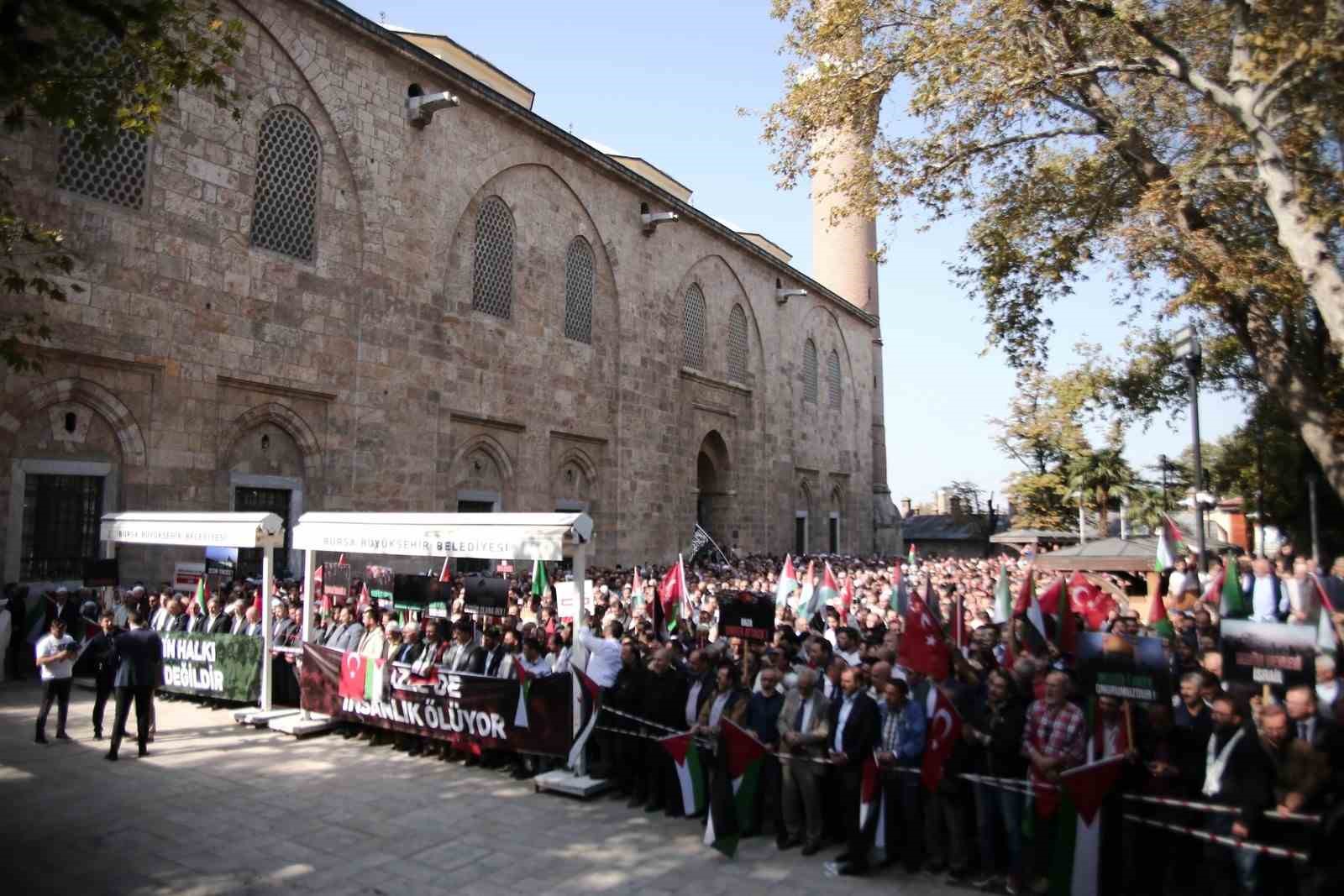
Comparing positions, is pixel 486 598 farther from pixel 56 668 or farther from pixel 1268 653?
pixel 1268 653

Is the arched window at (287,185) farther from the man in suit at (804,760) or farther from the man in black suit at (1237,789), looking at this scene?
the man in black suit at (1237,789)

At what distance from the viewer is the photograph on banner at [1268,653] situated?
6164mm

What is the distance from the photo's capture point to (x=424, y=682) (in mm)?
9117

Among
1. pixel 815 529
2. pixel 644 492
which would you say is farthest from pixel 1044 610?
pixel 815 529

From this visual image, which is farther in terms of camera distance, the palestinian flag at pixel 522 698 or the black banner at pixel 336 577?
the black banner at pixel 336 577

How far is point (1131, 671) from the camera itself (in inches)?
232

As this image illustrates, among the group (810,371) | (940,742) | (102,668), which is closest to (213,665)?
(102,668)

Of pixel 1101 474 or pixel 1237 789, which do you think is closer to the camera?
pixel 1237 789

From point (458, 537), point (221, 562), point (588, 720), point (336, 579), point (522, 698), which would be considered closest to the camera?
point (588, 720)

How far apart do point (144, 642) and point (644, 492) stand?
18.1 metres

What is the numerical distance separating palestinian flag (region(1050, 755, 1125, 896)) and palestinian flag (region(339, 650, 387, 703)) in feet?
21.8

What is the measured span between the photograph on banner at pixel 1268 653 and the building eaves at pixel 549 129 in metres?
17.8

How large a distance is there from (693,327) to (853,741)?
80.2 ft

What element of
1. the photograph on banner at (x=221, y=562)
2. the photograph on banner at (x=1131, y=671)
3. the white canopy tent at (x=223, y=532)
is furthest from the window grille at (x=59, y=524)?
the photograph on banner at (x=1131, y=671)
